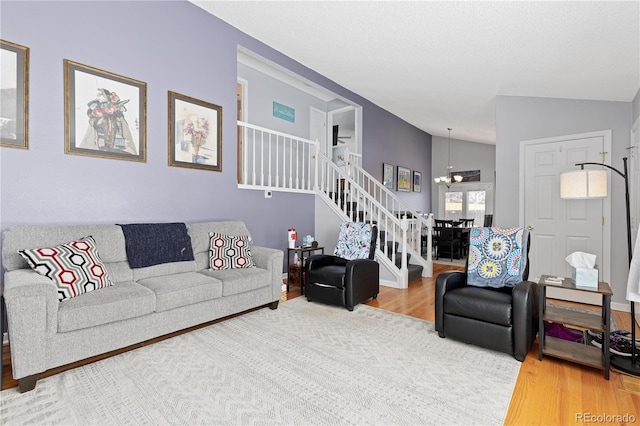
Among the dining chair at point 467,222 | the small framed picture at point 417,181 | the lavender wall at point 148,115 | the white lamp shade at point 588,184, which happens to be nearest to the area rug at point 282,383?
the lavender wall at point 148,115

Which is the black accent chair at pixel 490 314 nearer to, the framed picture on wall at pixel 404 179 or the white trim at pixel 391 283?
the white trim at pixel 391 283

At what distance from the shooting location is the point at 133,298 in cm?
254

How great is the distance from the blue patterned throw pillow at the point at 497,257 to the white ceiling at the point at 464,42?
180 cm

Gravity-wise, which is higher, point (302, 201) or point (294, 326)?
point (302, 201)

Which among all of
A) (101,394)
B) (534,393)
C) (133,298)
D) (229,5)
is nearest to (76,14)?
(229,5)

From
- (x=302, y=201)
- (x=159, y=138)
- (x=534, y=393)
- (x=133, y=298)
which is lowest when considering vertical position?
(x=534, y=393)

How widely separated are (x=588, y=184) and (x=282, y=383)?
314cm

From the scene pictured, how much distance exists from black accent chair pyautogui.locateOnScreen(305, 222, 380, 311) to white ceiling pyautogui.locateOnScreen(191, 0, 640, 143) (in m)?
2.33

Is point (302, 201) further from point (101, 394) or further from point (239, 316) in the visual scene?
point (101, 394)

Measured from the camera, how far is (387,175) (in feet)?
26.0

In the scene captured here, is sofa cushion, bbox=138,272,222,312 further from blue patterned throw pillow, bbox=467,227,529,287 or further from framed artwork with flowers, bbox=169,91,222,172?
blue patterned throw pillow, bbox=467,227,529,287

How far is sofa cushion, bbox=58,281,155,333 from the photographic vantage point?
222 centimetres

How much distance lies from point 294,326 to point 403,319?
3.75 feet

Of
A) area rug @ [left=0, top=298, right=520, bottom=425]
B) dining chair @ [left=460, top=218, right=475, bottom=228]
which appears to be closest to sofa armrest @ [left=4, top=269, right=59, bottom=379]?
area rug @ [left=0, top=298, right=520, bottom=425]
